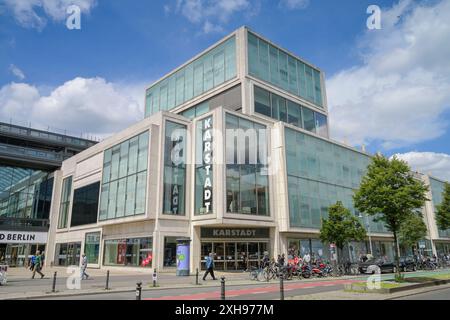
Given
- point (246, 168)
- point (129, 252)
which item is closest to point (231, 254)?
point (246, 168)

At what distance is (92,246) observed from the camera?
135ft

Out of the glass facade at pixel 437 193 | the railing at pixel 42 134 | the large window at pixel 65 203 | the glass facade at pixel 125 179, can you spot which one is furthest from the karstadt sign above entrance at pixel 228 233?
the glass facade at pixel 437 193

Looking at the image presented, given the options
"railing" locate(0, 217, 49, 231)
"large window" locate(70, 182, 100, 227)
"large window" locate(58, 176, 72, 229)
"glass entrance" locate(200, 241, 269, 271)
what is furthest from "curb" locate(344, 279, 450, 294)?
"railing" locate(0, 217, 49, 231)

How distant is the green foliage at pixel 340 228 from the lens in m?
31.2

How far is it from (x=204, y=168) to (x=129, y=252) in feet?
35.6

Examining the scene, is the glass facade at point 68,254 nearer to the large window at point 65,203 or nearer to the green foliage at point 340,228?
the large window at point 65,203

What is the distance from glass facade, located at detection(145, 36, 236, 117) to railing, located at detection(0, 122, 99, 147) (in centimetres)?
1851

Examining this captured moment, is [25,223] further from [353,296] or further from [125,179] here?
[353,296]

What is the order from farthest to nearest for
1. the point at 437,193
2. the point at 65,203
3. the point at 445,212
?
the point at 437,193, the point at 65,203, the point at 445,212

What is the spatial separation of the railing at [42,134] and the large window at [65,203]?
564 inches

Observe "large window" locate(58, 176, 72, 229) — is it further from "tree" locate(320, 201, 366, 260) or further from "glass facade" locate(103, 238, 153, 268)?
"tree" locate(320, 201, 366, 260)

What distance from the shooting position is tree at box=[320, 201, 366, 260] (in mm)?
31172
